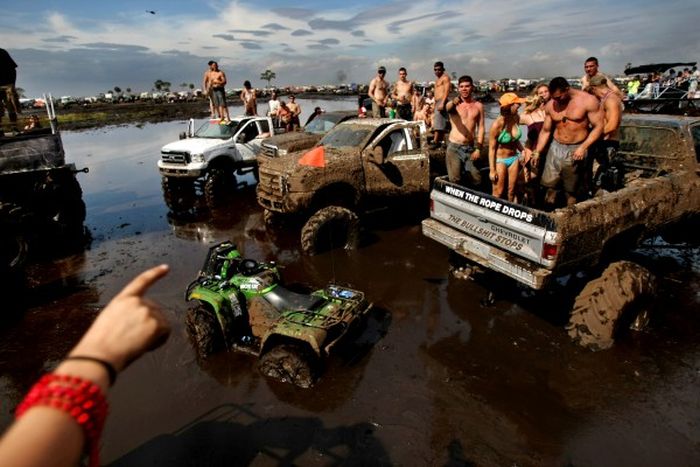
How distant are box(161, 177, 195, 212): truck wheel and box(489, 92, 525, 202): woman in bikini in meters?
7.82

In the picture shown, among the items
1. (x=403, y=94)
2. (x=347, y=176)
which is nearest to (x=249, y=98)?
(x=403, y=94)

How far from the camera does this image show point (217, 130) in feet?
40.3

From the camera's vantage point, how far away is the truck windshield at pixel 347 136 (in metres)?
8.41

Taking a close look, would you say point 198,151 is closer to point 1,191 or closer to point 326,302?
point 1,191

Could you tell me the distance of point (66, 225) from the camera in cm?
869

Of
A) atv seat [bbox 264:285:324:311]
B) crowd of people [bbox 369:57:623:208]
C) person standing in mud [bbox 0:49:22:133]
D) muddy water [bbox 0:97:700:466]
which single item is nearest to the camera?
muddy water [bbox 0:97:700:466]

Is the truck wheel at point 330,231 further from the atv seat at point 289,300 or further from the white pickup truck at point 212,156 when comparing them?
the white pickup truck at point 212,156

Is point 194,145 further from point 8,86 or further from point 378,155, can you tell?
point 378,155

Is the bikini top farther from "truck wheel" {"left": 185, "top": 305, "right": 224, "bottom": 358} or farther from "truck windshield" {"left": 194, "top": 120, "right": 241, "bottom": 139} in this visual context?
"truck windshield" {"left": 194, "top": 120, "right": 241, "bottom": 139}

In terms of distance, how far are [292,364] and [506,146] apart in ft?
13.3

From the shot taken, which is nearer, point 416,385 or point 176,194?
point 416,385

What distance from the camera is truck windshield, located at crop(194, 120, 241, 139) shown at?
476 inches

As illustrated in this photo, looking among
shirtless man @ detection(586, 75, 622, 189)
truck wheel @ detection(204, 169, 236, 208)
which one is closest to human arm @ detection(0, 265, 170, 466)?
shirtless man @ detection(586, 75, 622, 189)

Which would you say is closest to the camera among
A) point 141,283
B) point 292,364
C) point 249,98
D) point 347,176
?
point 141,283
